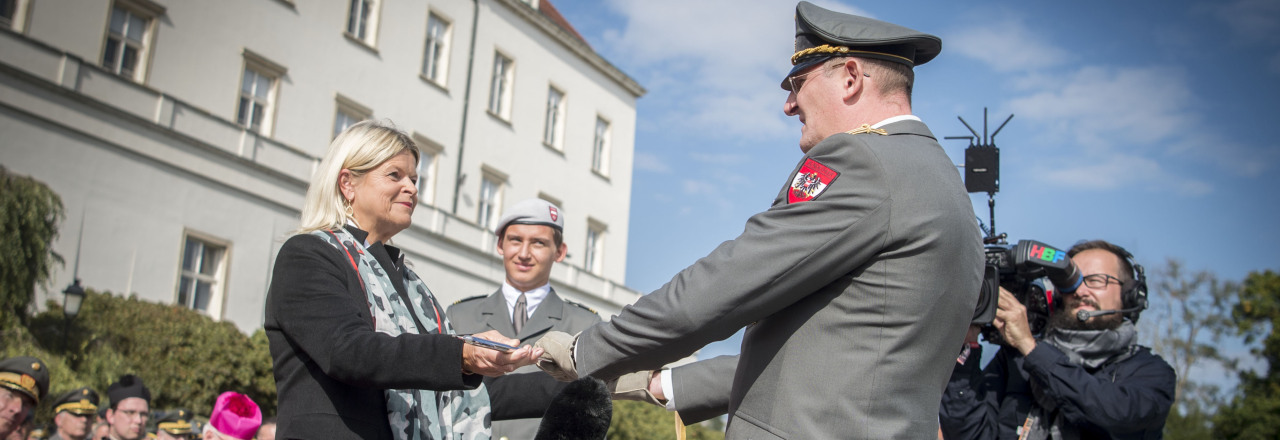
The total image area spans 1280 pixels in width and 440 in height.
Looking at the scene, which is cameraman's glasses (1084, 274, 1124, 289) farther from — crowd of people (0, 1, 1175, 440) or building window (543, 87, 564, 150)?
building window (543, 87, 564, 150)

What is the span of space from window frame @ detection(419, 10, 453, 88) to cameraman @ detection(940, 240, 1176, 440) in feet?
82.8

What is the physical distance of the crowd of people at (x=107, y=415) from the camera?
5.49 m

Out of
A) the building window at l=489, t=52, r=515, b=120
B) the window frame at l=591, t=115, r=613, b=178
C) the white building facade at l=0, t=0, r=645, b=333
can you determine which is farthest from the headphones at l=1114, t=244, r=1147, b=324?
the window frame at l=591, t=115, r=613, b=178

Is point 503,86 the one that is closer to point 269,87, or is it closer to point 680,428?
point 269,87

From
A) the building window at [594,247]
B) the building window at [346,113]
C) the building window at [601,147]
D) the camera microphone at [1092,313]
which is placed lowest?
the camera microphone at [1092,313]

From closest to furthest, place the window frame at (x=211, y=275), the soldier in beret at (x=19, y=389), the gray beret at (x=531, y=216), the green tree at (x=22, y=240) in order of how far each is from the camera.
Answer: the gray beret at (x=531, y=216) < the soldier in beret at (x=19, y=389) < the green tree at (x=22, y=240) < the window frame at (x=211, y=275)

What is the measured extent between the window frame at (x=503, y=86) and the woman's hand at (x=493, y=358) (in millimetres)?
29072

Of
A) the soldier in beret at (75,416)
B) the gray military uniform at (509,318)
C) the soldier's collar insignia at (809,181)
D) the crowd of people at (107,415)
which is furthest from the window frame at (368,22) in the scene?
the soldier's collar insignia at (809,181)

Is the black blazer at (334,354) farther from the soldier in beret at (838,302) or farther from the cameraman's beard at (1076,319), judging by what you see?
the cameraman's beard at (1076,319)

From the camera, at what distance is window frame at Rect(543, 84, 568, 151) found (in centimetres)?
3391

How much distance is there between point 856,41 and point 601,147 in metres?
33.9

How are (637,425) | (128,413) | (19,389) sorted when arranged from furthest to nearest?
(637,425) → (128,413) → (19,389)

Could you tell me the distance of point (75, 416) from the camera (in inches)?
317

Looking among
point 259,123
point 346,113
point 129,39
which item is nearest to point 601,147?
point 346,113
